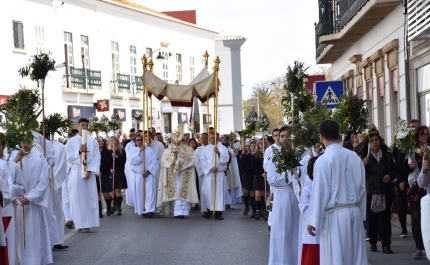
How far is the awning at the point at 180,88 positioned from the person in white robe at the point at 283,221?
10.2 m

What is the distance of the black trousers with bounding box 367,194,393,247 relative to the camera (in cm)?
1372

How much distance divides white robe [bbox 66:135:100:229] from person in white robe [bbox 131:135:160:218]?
3.15m

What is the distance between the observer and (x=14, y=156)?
12680 millimetres

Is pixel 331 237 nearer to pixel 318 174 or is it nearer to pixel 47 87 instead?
pixel 318 174

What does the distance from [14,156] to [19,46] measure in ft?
91.9

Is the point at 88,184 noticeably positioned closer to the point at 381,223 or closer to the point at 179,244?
the point at 179,244

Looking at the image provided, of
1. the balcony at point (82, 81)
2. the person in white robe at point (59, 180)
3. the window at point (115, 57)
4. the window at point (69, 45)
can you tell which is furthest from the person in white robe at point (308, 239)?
the window at point (115, 57)

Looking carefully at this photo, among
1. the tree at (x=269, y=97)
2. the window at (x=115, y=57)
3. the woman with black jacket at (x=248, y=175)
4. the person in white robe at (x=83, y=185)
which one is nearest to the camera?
the person in white robe at (x=83, y=185)

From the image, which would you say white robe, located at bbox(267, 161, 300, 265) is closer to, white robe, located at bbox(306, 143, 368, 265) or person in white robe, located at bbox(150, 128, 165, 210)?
white robe, located at bbox(306, 143, 368, 265)

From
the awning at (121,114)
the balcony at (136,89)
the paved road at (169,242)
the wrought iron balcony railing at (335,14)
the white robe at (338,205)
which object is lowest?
the paved road at (169,242)

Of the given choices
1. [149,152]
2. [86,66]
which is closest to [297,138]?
[149,152]

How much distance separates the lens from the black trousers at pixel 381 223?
1372 centimetres

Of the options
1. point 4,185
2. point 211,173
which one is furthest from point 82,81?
point 4,185

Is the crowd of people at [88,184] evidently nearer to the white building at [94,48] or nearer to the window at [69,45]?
the white building at [94,48]
